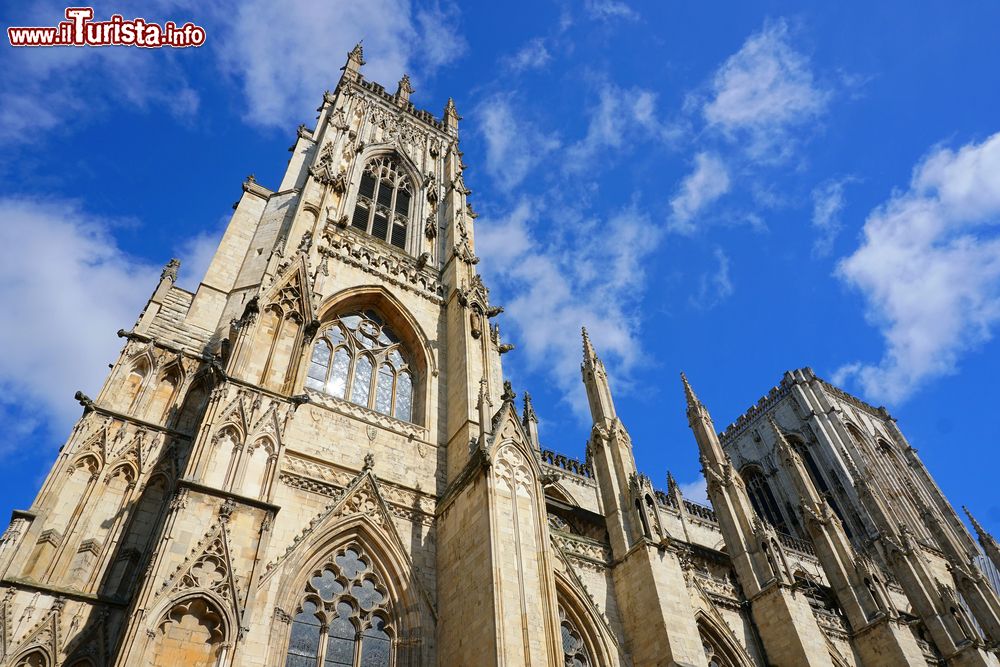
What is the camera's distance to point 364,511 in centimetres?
1150

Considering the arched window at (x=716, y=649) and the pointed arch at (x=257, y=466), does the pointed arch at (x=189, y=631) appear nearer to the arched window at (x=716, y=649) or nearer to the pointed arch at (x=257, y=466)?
the pointed arch at (x=257, y=466)

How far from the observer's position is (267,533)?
912 centimetres

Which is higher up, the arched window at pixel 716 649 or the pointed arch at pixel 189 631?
the arched window at pixel 716 649

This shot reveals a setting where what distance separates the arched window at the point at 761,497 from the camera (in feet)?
124

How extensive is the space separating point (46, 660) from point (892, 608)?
20.4 metres

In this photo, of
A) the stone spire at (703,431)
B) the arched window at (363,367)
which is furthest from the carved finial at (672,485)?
the arched window at (363,367)

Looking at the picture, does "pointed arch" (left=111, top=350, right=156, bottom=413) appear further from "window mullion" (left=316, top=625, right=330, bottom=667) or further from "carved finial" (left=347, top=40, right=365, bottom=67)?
"carved finial" (left=347, top=40, right=365, bottom=67)

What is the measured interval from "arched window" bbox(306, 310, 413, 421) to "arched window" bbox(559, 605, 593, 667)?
17.8 feet

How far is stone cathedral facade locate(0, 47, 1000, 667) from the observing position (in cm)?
881

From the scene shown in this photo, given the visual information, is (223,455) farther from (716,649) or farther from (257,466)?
(716,649)

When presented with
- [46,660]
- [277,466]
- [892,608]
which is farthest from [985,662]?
[46,660]

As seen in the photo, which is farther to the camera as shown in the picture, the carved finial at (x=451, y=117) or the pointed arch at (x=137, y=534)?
the carved finial at (x=451, y=117)

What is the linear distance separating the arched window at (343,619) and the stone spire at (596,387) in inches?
337

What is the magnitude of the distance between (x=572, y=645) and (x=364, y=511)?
488 centimetres
